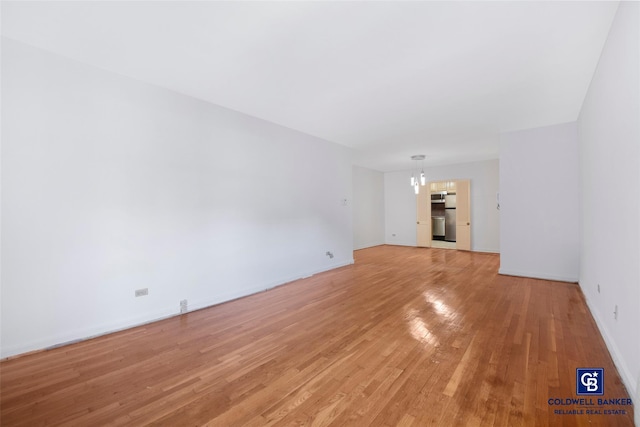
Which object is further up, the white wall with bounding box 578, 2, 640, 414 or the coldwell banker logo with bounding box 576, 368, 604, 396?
the white wall with bounding box 578, 2, 640, 414

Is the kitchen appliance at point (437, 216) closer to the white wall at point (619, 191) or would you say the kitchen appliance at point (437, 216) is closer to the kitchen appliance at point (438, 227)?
the kitchen appliance at point (438, 227)

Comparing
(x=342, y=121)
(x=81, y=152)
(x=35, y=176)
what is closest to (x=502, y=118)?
(x=342, y=121)

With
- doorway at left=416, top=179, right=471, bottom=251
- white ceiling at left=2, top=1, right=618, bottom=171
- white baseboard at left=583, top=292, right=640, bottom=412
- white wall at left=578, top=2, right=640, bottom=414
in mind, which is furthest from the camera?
doorway at left=416, top=179, right=471, bottom=251

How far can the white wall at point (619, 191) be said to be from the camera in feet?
5.70

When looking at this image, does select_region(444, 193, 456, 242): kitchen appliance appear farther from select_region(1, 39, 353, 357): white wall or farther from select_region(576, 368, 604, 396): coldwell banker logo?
select_region(576, 368, 604, 396): coldwell banker logo

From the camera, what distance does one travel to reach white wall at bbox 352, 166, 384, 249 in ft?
28.8

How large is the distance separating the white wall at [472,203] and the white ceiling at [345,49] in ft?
13.2

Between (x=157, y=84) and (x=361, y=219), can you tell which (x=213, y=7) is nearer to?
(x=157, y=84)

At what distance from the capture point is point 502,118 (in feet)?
14.3

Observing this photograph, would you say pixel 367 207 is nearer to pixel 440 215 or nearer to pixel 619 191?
pixel 440 215

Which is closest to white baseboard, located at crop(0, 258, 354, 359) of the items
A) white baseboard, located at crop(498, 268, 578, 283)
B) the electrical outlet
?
the electrical outlet

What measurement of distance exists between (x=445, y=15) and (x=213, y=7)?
180 cm

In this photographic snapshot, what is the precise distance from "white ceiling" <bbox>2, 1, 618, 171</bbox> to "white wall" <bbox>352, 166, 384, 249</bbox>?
4.82 metres

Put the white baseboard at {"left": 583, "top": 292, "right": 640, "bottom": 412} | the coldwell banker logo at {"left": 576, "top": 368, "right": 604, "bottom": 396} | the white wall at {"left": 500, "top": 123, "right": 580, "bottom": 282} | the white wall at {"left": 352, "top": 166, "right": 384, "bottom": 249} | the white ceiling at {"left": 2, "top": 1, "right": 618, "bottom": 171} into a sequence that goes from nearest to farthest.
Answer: the white baseboard at {"left": 583, "top": 292, "right": 640, "bottom": 412} → the coldwell banker logo at {"left": 576, "top": 368, "right": 604, "bottom": 396} → the white ceiling at {"left": 2, "top": 1, "right": 618, "bottom": 171} → the white wall at {"left": 500, "top": 123, "right": 580, "bottom": 282} → the white wall at {"left": 352, "top": 166, "right": 384, "bottom": 249}
